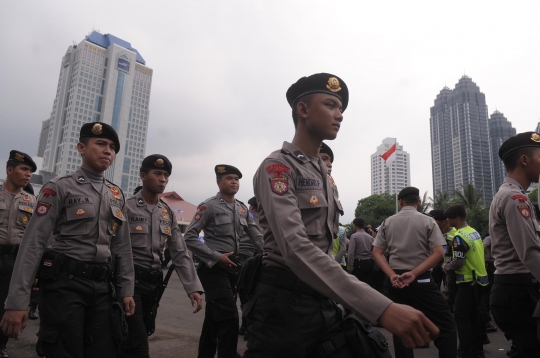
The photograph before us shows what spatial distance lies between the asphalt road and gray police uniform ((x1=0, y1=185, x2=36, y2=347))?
0.88 meters

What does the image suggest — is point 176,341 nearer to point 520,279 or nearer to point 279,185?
point 520,279

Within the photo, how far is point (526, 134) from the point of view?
3.32 meters

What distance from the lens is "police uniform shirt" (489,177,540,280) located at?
2.81 meters

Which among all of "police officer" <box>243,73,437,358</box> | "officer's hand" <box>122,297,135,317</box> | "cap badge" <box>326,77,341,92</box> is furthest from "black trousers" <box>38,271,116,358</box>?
"cap badge" <box>326,77,341,92</box>

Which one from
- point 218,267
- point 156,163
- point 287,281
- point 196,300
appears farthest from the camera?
point 218,267

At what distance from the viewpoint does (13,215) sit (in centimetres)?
517

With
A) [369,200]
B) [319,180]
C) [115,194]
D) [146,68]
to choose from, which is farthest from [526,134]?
[146,68]

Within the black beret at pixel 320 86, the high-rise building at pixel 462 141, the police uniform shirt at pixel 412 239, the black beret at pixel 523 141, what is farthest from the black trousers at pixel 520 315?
the high-rise building at pixel 462 141

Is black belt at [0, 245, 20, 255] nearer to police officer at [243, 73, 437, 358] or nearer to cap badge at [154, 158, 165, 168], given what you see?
cap badge at [154, 158, 165, 168]

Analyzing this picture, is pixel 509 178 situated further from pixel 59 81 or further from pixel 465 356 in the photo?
pixel 59 81

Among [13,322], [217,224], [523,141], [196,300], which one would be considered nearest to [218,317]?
[196,300]

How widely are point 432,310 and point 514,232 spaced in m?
1.61

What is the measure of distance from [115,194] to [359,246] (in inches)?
275

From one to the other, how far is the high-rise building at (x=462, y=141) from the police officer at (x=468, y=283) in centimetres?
5775
